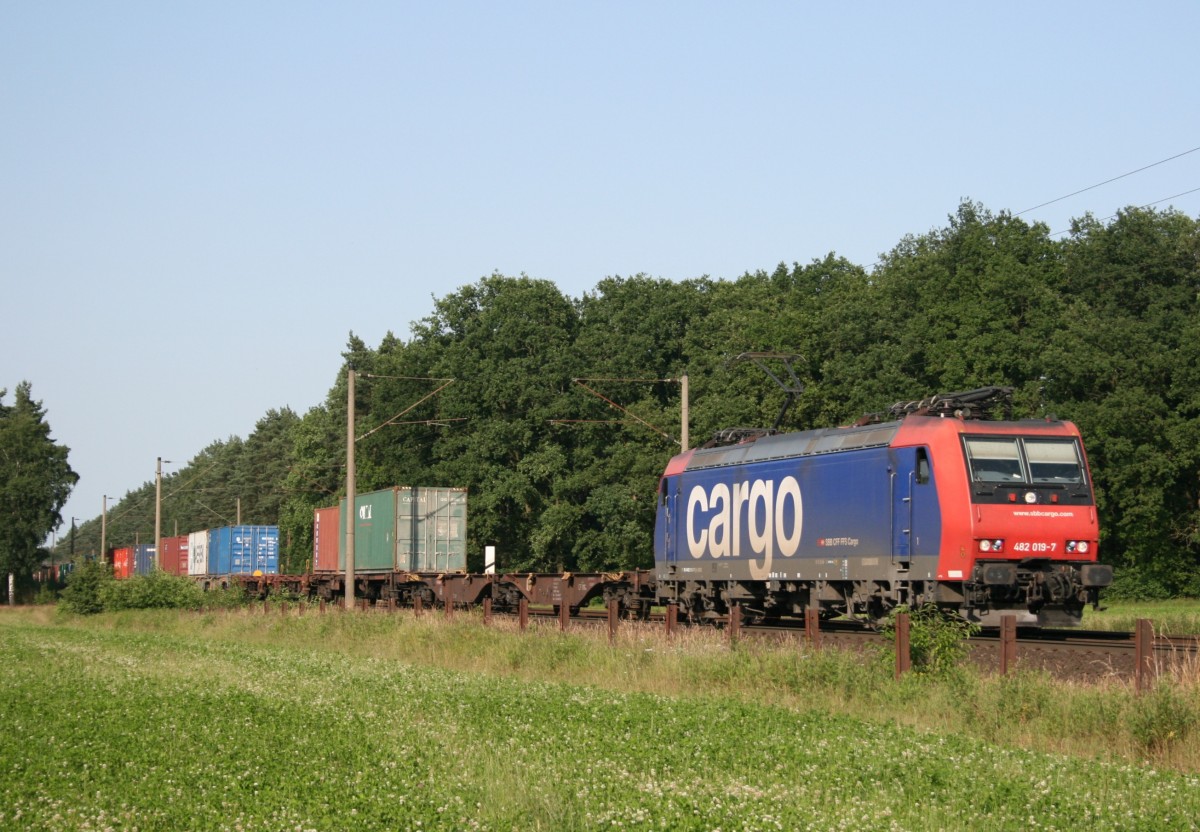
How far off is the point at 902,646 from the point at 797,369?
156 feet

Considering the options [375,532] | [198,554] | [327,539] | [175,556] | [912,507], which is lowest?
[175,556]

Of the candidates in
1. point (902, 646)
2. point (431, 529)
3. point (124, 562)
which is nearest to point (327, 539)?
point (431, 529)

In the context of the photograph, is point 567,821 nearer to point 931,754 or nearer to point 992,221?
point 931,754

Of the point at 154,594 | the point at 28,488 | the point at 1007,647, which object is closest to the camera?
the point at 1007,647

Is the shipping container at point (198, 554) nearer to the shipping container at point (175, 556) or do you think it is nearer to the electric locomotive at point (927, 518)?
the shipping container at point (175, 556)

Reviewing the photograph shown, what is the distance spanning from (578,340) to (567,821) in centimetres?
6651

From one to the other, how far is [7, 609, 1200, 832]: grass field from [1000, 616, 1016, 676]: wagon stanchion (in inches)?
17.7

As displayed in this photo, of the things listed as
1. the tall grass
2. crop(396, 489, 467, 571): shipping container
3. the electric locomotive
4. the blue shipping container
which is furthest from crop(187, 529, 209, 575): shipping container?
the electric locomotive

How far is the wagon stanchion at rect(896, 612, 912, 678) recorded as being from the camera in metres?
16.6

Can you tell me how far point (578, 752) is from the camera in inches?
503

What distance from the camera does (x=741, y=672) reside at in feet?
58.7

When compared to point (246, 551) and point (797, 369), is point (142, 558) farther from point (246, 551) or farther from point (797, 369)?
point (797, 369)

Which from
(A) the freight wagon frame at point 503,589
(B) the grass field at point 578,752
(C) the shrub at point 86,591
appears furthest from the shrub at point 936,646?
(C) the shrub at point 86,591

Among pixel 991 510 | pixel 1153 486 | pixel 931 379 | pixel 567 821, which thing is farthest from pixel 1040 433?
pixel 931 379
